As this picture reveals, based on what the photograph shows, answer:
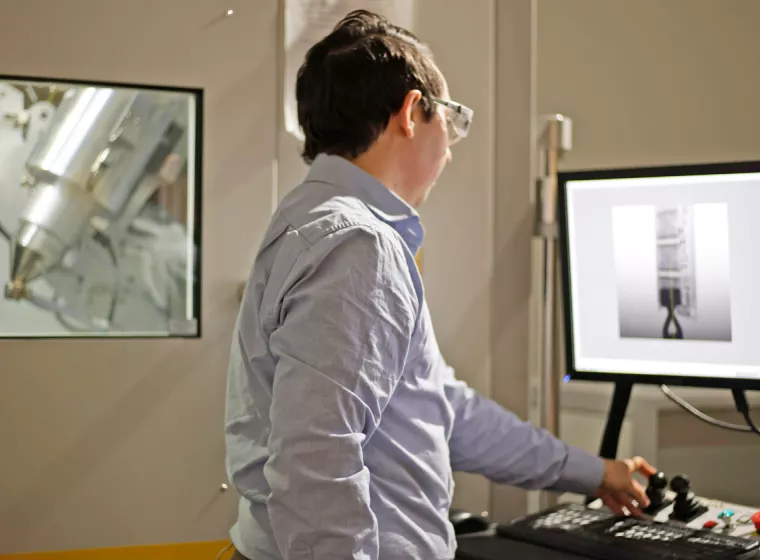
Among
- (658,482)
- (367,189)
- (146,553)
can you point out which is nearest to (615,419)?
(658,482)

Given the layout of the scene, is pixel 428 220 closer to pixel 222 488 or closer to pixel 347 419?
pixel 222 488

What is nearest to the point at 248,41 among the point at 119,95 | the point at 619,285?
the point at 119,95

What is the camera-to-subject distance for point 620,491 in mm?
1339

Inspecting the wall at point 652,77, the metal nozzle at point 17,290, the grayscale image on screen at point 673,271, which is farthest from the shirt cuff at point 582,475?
the wall at point 652,77

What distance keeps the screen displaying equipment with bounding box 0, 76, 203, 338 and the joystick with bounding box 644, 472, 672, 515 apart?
0.78 metres

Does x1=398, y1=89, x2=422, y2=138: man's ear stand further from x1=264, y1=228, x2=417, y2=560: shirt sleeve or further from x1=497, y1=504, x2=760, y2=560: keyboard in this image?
x1=497, y1=504, x2=760, y2=560: keyboard

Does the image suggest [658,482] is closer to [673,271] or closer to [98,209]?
[673,271]

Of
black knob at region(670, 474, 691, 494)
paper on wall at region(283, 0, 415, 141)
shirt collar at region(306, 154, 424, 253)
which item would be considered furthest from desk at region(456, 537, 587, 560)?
paper on wall at region(283, 0, 415, 141)

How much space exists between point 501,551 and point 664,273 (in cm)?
53

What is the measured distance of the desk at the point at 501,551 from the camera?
1.21 m

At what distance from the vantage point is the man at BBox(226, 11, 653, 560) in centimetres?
87

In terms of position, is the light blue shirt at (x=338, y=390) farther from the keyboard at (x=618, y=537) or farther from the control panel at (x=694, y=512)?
the control panel at (x=694, y=512)

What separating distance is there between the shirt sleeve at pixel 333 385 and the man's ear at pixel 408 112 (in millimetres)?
203

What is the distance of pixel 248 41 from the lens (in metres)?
1.47
